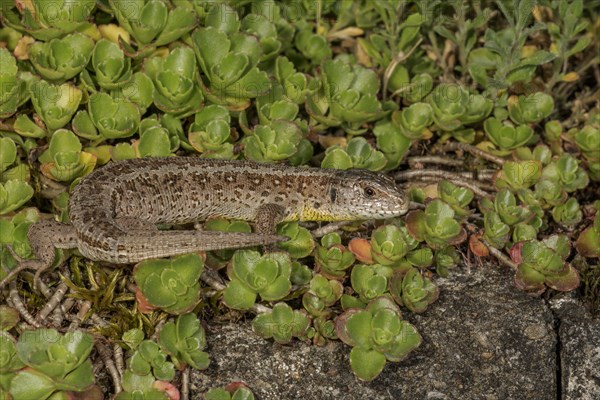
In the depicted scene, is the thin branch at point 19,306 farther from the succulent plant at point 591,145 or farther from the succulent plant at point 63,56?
the succulent plant at point 591,145

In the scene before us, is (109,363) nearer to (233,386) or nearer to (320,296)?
(233,386)

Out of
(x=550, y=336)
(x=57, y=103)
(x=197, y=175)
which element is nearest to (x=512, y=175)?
(x=550, y=336)

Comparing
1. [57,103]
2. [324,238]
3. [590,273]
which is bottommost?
[590,273]

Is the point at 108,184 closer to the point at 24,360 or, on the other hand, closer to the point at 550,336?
the point at 24,360

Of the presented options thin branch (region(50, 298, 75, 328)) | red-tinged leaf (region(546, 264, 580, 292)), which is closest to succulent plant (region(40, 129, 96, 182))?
thin branch (region(50, 298, 75, 328))

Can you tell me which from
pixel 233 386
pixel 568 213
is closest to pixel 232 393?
pixel 233 386

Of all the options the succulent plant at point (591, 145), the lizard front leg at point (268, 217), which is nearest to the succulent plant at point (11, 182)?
the lizard front leg at point (268, 217)
